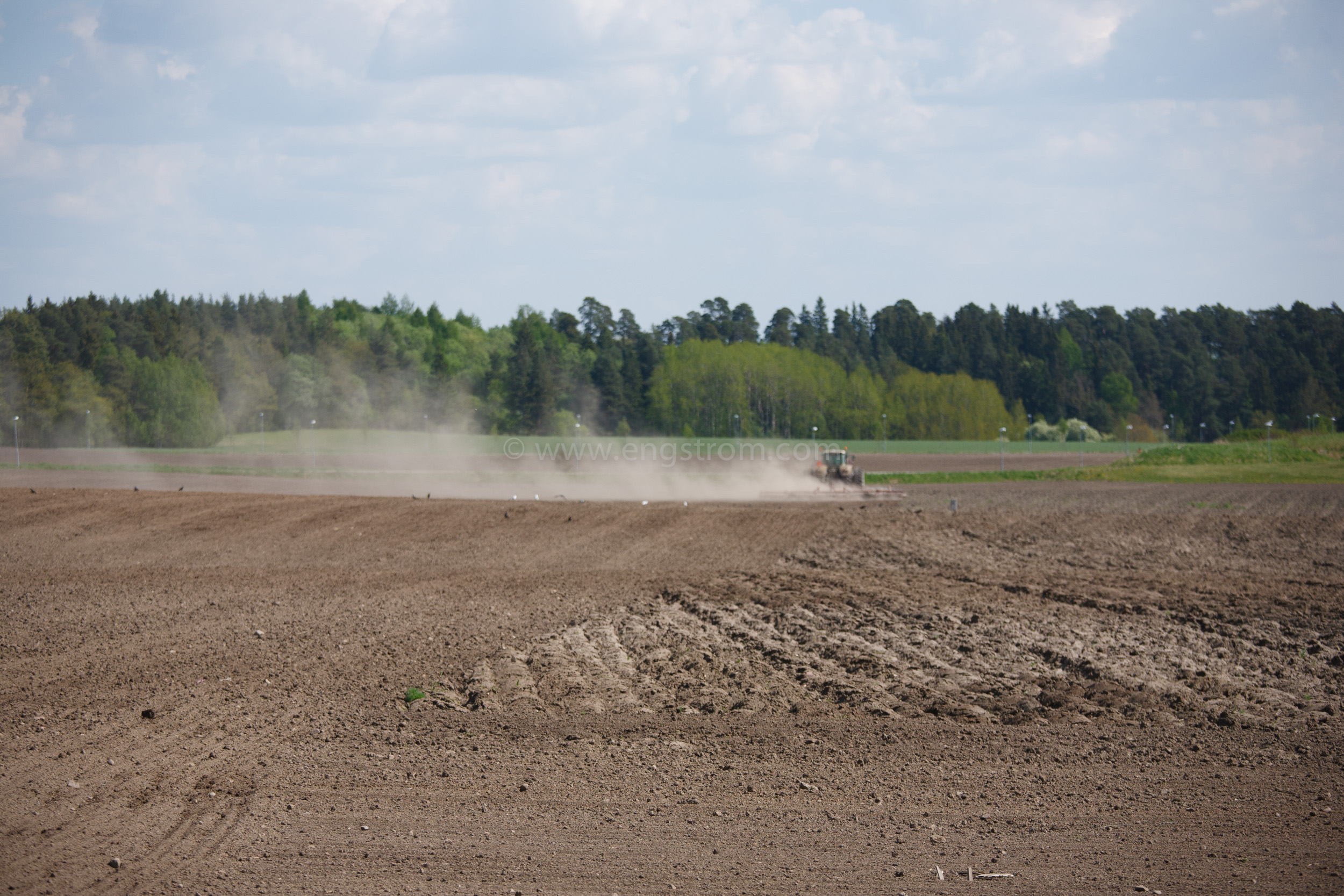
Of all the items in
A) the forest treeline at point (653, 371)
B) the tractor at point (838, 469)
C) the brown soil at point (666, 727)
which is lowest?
the brown soil at point (666, 727)

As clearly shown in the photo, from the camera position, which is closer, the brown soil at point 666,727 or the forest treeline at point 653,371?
the brown soil at point 666,727

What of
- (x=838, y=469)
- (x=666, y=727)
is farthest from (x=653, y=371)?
(x=666, y=727)

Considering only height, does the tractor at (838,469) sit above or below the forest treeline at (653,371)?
below

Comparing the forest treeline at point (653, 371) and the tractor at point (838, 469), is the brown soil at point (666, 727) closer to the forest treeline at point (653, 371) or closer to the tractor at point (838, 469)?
the tractor at point (838, 469)

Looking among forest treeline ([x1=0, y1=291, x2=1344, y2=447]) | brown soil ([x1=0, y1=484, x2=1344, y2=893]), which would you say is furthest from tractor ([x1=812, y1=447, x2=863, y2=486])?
forest treeline ([x1=0, y1=291, x2=1344, y2=447])

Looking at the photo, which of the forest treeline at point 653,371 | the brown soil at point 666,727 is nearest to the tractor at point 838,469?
the brown soil at point 666,727

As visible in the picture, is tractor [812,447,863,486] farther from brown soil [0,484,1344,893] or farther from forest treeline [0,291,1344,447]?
forest treeline [0,291,1344,447]

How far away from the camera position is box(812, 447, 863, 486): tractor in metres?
41.5

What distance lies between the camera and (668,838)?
6.68 m

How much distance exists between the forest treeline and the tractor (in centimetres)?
A: 5236

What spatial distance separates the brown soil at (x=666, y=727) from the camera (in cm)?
633

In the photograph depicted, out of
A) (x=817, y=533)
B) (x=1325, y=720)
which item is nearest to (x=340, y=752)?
(x=1325, y=720)

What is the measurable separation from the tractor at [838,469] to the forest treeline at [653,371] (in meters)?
52.4

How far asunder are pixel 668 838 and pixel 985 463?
7710 centimetres
